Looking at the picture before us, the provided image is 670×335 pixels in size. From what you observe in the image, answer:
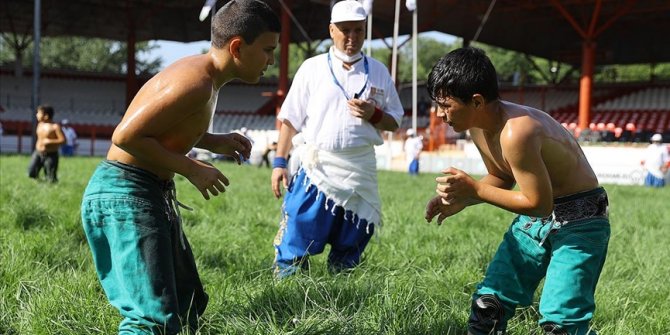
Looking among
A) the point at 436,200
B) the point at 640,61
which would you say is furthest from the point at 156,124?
the point at 640,61

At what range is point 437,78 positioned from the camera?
104 inches

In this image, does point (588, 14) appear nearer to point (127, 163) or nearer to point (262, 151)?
point (262, 151)

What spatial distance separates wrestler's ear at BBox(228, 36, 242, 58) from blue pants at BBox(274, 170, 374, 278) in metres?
1.60

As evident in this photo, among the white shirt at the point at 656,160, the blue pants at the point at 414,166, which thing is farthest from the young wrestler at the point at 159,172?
the blue pants at the point at 414,166

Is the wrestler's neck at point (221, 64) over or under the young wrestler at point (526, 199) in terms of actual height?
over

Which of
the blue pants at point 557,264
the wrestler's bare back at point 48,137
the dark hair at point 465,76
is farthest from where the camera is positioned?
the wrestler's bare back at point 48,137

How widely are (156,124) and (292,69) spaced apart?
70781 mm

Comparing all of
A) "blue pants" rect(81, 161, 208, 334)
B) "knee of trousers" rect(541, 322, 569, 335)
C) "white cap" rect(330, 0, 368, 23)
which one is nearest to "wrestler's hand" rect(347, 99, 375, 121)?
"white cap" rect(330, 0, 368, 23)

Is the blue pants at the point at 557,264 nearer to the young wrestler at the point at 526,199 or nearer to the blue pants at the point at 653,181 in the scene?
the young wrestler at the point at 526,199

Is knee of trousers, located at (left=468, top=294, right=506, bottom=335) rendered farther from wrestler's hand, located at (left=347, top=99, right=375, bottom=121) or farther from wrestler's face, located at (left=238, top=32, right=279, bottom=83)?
wrestler's hand, located at (left=347, top=99, right=375, bottom=121)

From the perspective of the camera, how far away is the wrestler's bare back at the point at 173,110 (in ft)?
8.07

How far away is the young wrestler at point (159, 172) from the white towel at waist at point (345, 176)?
1.41 meters

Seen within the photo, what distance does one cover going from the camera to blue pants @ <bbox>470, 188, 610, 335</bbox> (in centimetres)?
268

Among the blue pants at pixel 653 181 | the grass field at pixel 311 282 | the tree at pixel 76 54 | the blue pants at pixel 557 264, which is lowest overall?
the blue pants at pixel 653 181
